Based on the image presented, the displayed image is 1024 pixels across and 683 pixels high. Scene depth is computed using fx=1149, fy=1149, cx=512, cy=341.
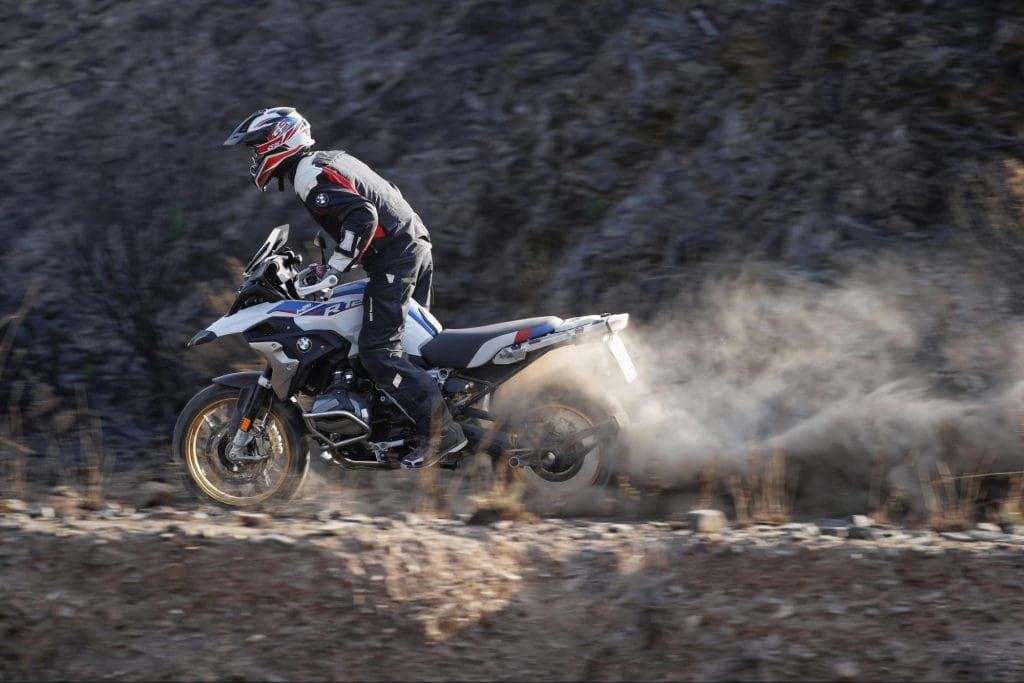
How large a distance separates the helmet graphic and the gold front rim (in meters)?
1.51

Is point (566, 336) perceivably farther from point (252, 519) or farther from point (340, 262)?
point (252, 519)

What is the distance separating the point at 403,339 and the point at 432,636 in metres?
1.97

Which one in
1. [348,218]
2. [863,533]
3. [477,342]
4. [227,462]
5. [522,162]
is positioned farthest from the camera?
[522,162]

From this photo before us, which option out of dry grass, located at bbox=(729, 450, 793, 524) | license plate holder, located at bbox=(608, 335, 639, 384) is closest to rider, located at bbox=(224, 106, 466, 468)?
license plate holder, located at bbox=(608, 335, 639, 384)

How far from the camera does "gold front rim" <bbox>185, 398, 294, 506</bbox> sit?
7.20 meters

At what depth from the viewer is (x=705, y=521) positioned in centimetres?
667

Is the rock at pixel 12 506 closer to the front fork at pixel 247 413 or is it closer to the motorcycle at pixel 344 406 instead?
the motorcycle at pixel 344 406

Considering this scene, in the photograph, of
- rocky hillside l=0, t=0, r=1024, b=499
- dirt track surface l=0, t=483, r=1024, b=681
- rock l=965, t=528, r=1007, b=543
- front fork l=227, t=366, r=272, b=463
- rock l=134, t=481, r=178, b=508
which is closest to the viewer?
dirt track surface l=0, t=483, r=1024, b=681

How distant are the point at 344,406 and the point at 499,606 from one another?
66.2 inches

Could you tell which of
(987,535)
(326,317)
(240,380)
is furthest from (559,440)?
(987,535)

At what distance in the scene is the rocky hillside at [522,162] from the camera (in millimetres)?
9367

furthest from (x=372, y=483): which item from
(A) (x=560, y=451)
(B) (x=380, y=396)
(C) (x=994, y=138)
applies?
(C) (x=994, y=138)

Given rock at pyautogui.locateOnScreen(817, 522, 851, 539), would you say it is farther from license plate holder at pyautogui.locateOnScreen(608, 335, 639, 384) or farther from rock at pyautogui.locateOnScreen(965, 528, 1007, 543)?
license plate holder at pyautogui.locateOnScreen(608, 335, 639, 384)

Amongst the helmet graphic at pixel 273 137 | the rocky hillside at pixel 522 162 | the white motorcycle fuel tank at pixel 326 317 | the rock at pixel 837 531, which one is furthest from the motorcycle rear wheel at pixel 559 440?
the rocky hillside at pixel 522 162
